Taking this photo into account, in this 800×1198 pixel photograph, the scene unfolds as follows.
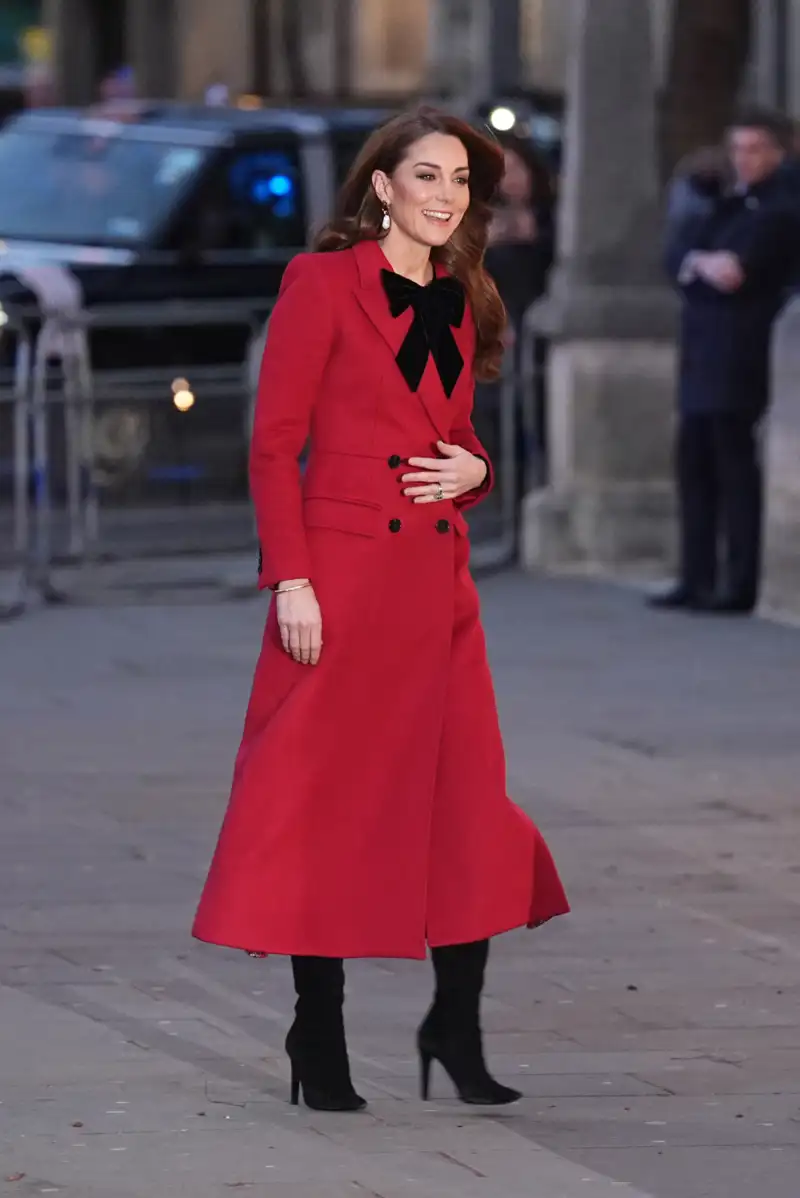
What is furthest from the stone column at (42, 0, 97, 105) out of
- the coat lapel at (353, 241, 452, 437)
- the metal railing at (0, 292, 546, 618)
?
the coat lapel at (353, 241, 452, 437)

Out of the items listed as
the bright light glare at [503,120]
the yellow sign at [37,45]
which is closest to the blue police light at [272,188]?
the bright light glare at [503,120]

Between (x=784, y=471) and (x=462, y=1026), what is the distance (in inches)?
271

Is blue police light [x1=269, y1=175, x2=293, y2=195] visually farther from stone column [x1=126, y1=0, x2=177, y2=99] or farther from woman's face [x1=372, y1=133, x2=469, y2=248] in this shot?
stone column [x1=126, y1=0, x2=177, y2=99]

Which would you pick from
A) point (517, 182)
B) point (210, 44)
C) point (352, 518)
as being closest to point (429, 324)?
point (352, 518)

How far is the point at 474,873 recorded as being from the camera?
5102 mm

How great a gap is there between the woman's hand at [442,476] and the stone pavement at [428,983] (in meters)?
1.00

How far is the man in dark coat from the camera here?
11.7m

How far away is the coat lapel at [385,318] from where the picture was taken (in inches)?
201

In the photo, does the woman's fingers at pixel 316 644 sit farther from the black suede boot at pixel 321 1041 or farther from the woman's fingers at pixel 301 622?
the black suede boot at pixel 321 1041

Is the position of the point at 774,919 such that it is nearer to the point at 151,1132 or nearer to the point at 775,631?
the point at 151,1132

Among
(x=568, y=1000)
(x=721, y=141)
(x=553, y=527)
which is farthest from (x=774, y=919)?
(x=721, y=141)

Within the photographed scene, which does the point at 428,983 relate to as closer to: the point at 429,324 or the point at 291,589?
the point at 291,589

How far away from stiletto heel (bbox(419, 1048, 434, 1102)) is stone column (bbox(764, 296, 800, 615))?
21.9ft

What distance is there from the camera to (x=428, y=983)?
6.06 meters
